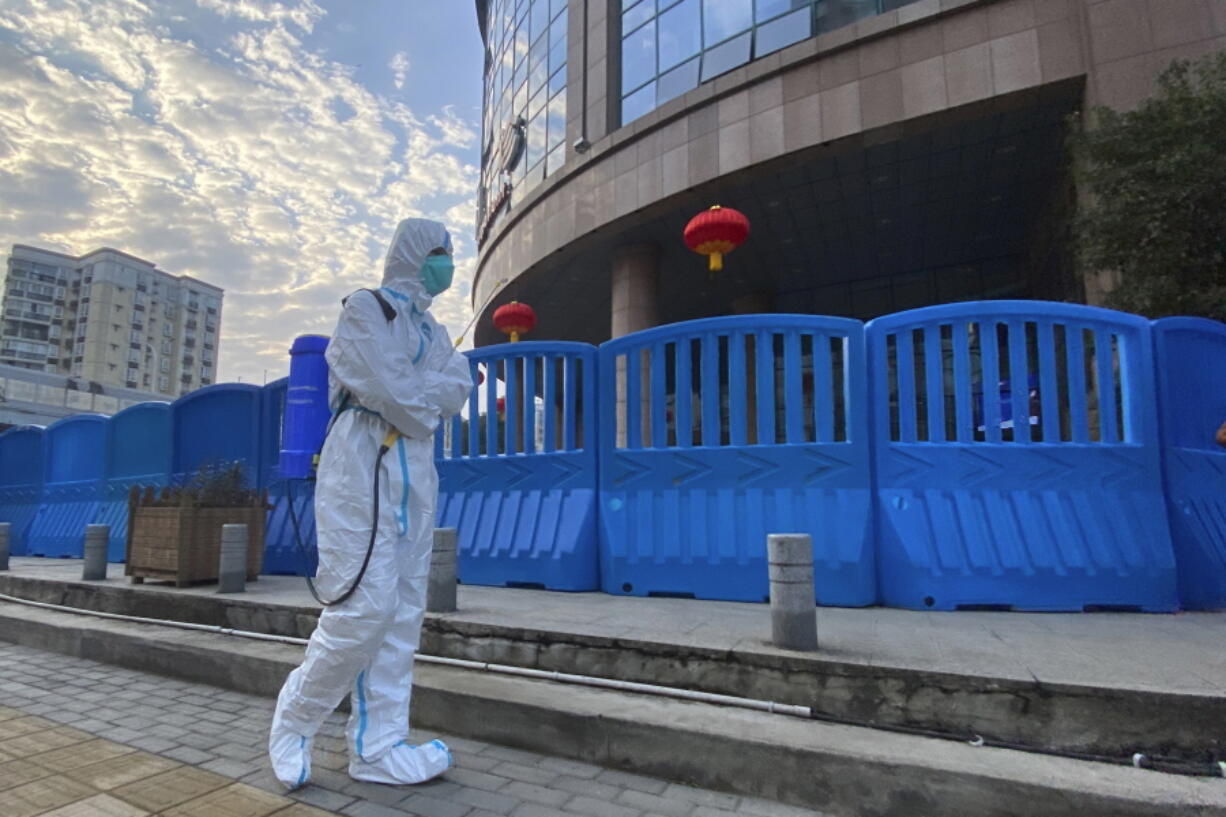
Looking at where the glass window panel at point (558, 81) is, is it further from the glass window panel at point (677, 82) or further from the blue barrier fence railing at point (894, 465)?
the blue barrier fence railing at point (894, 465)

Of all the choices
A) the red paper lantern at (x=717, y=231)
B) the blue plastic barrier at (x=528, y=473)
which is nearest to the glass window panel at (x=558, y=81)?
the red paper lantern at (x=717, y=231)

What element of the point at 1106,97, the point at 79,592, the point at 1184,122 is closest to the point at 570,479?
the point at 79,592

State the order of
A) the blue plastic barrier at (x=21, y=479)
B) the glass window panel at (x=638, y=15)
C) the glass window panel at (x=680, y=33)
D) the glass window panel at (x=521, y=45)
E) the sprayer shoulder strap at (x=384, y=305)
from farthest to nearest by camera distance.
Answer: the glass window panel at (x=521, y=45) < the glass window panel at (x=638, y=15) < the glass window panel at (x=680, y=33) < the blue plastic barrier at (x=21, y=479) < the sprayer shoulder strap at (x=384, y=305)

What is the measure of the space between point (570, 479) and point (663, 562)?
115 centimetres

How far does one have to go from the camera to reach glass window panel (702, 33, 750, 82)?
14062mm

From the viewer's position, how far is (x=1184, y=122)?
6.96 m

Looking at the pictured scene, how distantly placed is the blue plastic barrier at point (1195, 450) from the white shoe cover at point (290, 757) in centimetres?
542

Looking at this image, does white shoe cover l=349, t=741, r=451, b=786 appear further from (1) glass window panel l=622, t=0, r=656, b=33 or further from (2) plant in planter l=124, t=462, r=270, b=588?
(1) glass window panel l=622, t=0, r=656, b=33

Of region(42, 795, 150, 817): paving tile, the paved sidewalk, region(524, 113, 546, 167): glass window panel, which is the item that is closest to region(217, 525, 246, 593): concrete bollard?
the paved sidewalk

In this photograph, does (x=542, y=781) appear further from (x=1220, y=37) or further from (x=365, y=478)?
(x=1220, y=37)

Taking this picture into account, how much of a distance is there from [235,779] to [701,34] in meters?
16.0

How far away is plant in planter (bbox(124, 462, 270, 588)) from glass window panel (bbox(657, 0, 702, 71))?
44.0 ft

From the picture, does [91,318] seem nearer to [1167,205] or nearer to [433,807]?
[433,807]

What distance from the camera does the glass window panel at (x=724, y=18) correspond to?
1410 cm
